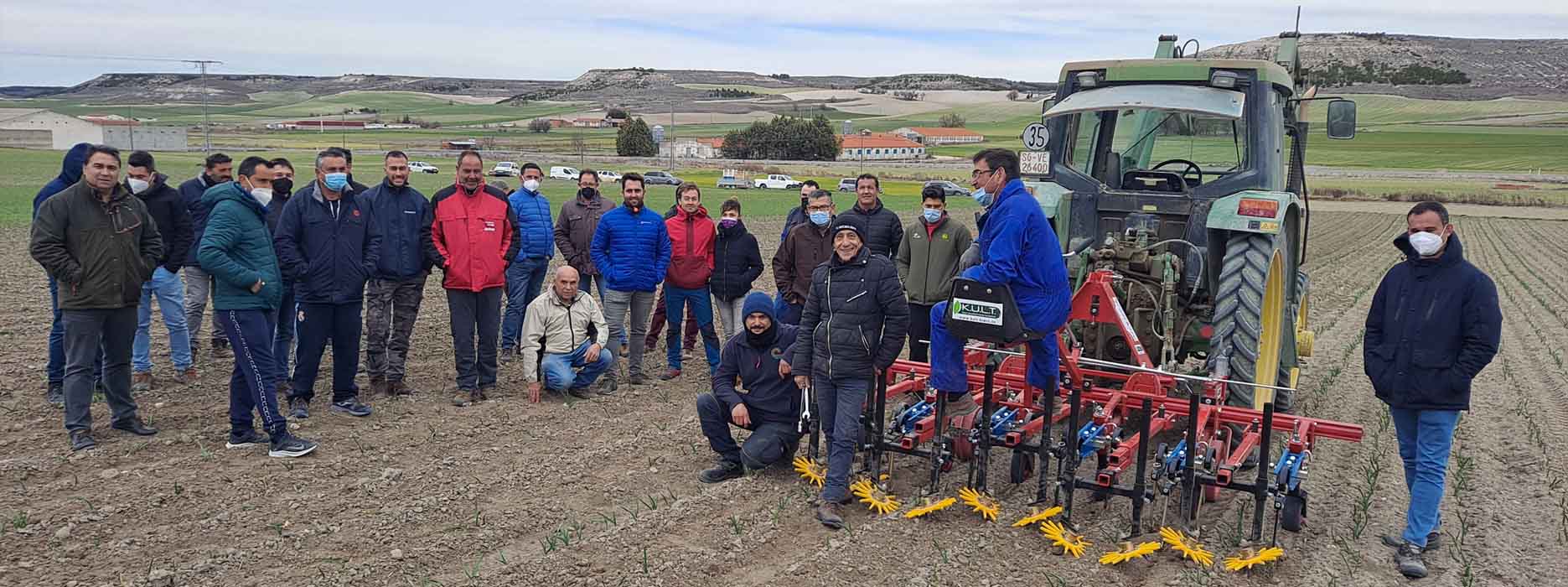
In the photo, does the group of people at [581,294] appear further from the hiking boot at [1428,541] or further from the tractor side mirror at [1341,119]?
the tractor side mirror at [1341,119]

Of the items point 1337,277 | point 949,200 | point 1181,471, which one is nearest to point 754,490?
point 1181,471

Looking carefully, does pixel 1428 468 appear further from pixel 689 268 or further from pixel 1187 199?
pixel 689 268

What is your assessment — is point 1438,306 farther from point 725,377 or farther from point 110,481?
point 110,481

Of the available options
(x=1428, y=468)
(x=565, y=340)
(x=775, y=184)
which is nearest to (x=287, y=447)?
(x=565, y=340)

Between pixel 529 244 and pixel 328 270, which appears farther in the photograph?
pixel 529 244

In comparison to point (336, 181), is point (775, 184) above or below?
below

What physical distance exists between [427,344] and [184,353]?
2.05 m

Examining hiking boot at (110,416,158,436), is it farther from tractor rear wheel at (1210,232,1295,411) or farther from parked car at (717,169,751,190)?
parked car at (717,169,751,190)

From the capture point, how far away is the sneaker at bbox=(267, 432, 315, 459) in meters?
6.16

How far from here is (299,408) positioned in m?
7.09

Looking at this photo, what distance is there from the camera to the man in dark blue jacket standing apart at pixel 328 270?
6992 mm

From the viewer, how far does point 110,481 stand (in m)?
5.66

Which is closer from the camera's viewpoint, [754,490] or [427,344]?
[754,490]

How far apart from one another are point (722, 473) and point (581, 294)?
255 centimetres
